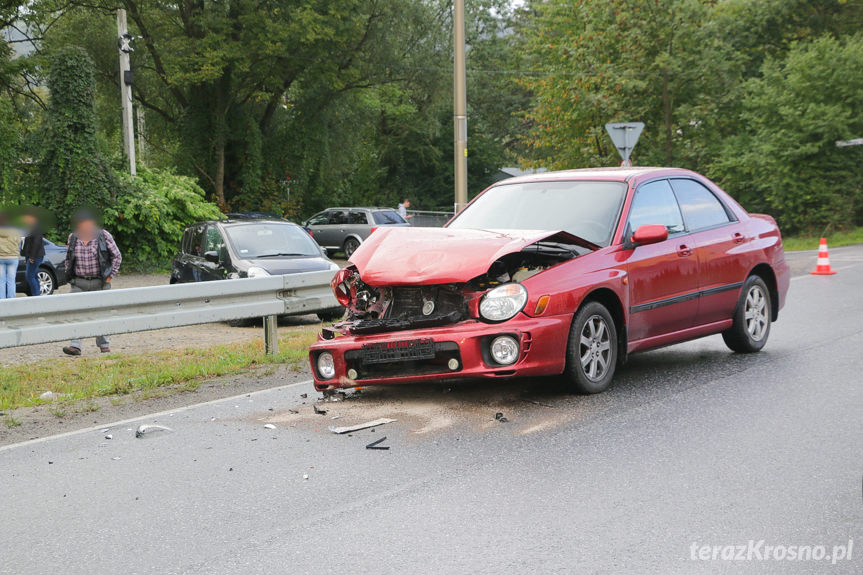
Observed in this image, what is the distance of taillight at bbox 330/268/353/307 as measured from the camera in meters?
7.61

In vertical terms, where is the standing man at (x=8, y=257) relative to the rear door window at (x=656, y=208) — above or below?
below

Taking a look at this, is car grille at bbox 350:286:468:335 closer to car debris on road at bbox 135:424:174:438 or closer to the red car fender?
the red car fender

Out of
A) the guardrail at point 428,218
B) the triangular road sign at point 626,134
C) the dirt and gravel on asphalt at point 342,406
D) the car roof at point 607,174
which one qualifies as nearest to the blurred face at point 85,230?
the dirt and gravel on asphalt at point 342,406

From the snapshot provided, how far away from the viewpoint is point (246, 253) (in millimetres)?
14492

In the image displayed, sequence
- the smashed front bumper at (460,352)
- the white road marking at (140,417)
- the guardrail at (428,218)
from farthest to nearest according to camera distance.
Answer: the guardrail at (428,218) → the smashed front bumper at (460,352) → the white road marking at (140,417)

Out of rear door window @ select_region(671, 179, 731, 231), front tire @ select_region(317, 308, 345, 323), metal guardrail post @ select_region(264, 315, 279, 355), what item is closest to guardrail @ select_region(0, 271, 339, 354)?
metal guardrail post @ select_region(264, 315, 279, 355)

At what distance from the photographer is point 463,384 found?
25.3 feet

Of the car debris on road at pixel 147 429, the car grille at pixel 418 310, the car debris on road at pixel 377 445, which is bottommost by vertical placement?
the car debris on road at pixel 147 429

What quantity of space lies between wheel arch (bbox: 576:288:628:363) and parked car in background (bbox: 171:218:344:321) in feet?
22.5

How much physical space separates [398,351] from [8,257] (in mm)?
9265

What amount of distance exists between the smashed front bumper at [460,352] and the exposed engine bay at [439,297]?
0.27 feet

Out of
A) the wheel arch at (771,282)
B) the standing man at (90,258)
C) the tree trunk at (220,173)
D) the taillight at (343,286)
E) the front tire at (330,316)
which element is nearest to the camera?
the taillight at (343,286)

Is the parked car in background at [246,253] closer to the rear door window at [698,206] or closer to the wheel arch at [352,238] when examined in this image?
the rear door window at [698,206]

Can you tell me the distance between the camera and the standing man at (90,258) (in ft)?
37.4
